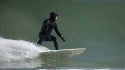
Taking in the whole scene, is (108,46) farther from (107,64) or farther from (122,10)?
(122,10)

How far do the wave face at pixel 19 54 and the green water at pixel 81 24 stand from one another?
136cm

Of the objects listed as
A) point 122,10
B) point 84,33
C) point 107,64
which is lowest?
point 107,64

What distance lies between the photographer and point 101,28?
30656 millimetres

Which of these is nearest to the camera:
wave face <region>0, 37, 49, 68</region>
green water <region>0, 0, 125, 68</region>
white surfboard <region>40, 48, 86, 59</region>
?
wave face <region>0, 37, 49, 68</region>

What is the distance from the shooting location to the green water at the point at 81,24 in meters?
20.7

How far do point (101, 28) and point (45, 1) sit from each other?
11192mm

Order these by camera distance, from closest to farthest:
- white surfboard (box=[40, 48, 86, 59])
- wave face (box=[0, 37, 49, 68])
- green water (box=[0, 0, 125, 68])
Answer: wave face (box=[0, 37, 49, 68])
white surfboard (box=[40, 48, 86, 59])
green water (box=[0, 0, 125, 68])

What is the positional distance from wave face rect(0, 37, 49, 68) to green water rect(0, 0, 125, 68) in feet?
4.47

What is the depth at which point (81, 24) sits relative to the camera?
3186cm

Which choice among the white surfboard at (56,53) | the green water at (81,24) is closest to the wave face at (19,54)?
the white surfboard at (56,53)

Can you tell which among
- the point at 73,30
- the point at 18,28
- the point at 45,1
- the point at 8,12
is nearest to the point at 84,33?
the point at 73,30

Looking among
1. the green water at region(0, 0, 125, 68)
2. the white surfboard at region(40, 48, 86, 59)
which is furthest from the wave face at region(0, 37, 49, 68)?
the green water at region(0, 0, 125, 68)

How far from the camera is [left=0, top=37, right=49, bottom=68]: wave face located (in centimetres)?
1629

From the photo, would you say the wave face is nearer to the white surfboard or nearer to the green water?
the white surfboard
